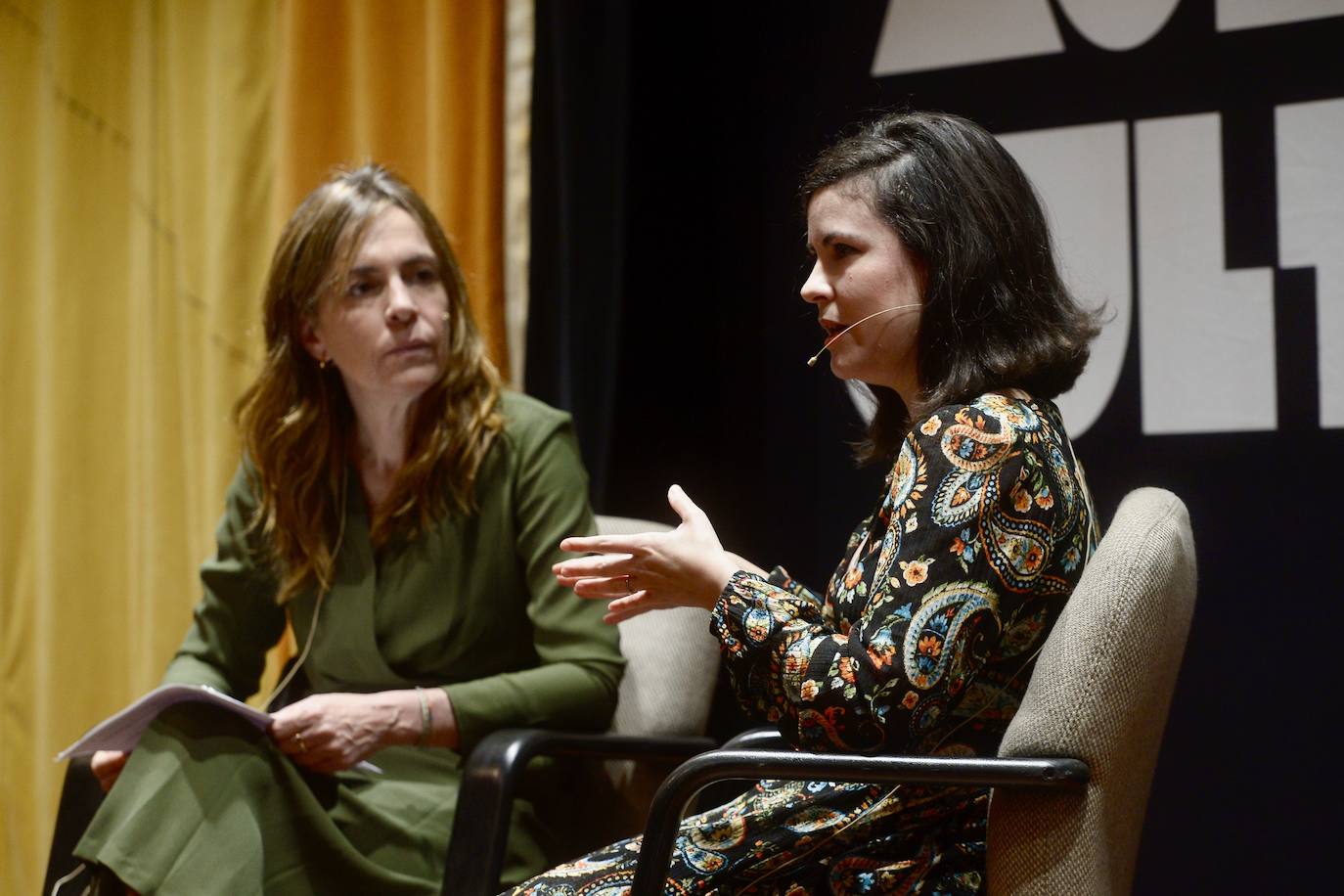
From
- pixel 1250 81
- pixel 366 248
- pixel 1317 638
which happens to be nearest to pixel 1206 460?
pixel 1317 638

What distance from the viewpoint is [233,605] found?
2.41 metres

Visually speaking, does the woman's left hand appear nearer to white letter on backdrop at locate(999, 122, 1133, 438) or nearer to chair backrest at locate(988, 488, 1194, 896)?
chair backrest at locate(988, 488, 1194, 896)

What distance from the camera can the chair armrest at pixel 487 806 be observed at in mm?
1816

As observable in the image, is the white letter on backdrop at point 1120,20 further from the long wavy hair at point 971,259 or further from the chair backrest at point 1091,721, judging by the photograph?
the chair backrest at point 1091,721

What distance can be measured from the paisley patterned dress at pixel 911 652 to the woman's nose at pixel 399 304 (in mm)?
978

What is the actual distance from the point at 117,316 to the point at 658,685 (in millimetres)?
1940

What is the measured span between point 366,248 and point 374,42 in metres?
0.87

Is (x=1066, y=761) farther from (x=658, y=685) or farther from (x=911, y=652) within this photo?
(x=658, y=685)

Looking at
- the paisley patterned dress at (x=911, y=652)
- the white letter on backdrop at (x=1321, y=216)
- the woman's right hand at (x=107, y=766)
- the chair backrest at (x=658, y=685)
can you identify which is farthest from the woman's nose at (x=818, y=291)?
the woman's right hand at (x=107, y=766)

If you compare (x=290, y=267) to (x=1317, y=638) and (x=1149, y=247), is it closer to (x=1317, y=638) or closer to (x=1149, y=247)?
(x=1149, y=247)

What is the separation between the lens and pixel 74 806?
208cm

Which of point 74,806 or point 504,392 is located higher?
point 504,392

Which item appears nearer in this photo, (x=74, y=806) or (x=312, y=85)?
(x=74, y=806)

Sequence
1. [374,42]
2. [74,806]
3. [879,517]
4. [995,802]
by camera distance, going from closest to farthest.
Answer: [995,802]
[879,517]
[74,806]
[374,42]
